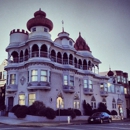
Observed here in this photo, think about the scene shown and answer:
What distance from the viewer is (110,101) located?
46.3 metres

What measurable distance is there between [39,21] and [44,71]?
29.6 ft

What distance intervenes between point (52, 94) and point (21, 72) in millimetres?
6647

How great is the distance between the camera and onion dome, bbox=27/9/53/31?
32.8 metres

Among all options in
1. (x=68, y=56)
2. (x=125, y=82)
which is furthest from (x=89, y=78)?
(x=125, y=82)

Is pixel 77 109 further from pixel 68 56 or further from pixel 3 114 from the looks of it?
pixel 3 114

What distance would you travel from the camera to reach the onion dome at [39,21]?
3278 centimetres

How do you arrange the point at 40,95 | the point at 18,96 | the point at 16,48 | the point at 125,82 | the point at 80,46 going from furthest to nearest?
the point at 125,82
the point at 80,46
the point at 16,48
the point at 18,96
the point at 40,95

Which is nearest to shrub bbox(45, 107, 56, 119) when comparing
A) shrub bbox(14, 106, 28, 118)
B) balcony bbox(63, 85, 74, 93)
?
shrub bbox(14, 106, 28, 118)

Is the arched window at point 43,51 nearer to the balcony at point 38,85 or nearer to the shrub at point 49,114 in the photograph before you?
the balcony at point 38,85

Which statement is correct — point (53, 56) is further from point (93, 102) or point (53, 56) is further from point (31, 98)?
point (93, 102)

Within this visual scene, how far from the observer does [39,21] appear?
32.7 m

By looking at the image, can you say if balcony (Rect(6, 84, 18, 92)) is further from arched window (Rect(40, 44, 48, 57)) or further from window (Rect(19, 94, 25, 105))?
arched window (Rect(40, 44, 48, 57))

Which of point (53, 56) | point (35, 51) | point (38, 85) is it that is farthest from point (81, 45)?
point (38, 85)

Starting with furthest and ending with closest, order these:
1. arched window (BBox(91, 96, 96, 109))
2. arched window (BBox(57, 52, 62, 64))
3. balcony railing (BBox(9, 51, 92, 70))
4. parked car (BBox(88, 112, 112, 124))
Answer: arched window (BBox(91, 96, 96, 109)), arched window (BBox(57, 52, 62, 64)), balcony railing (BBox(9, 51, 92, 70)), parked car (BBox(88, 112, 112, 124))
